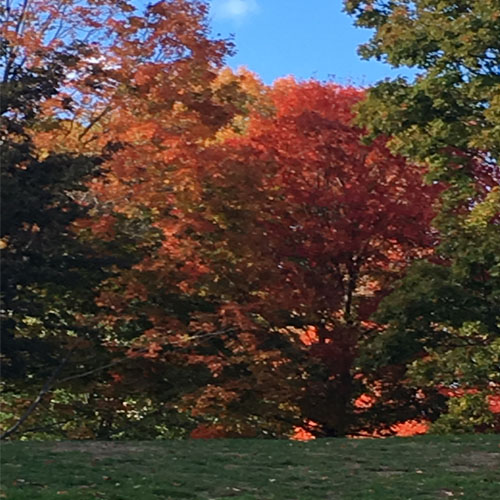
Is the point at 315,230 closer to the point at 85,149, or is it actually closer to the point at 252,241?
the point at 252,241

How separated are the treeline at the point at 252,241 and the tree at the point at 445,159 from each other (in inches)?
1.8

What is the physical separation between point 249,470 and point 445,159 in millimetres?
8575

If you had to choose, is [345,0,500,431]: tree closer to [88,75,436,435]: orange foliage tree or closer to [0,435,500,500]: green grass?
[88,75,436,435]: orange foliage tree

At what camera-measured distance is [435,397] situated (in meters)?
19.8

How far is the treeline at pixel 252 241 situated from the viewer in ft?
52.0

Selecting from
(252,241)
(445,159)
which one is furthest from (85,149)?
(445,159)

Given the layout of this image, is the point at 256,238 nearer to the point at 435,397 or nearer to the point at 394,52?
the point at 394,52

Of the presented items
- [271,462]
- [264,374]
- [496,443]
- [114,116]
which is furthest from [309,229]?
[271,462]

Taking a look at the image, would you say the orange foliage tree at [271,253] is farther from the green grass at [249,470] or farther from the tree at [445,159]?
the green grass at [249,470]

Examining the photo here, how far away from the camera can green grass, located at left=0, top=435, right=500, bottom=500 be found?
8562 mm

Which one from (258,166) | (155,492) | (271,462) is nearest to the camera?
(155,492)

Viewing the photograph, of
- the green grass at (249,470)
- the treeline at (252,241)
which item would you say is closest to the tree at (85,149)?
the treeline at (252,241)

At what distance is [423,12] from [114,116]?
6.79m

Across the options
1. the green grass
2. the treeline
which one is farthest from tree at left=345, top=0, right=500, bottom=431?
the green grass
